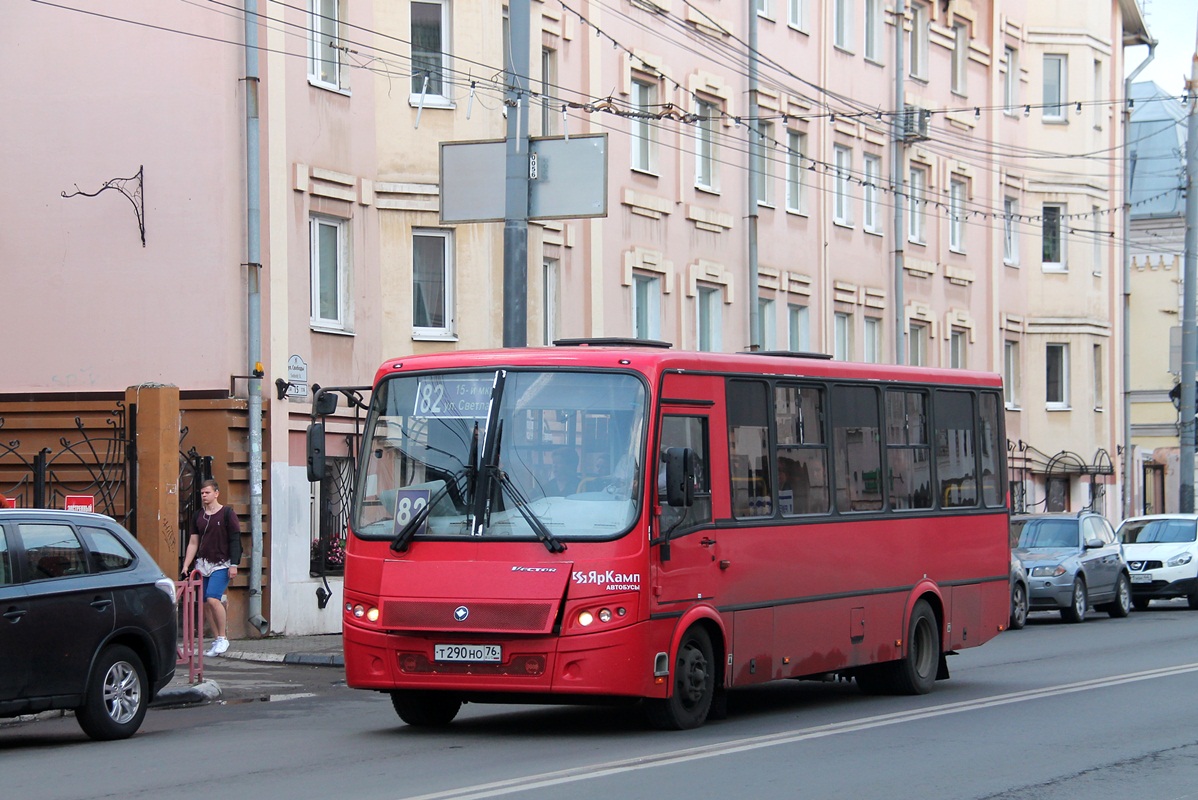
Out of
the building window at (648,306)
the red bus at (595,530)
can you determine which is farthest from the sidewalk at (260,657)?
the building window at (648,306)

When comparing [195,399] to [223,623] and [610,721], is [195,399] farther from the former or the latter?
[610,721]

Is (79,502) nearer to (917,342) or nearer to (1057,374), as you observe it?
(917,342)

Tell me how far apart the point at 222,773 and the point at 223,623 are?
27.3 feet

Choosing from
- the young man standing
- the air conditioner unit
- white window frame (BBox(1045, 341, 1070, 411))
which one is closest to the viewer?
the young man standing

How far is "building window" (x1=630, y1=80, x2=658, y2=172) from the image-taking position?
3069cm

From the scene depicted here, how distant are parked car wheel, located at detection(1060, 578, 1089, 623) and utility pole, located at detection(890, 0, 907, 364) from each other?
465 inches

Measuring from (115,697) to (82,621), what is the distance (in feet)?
2.22

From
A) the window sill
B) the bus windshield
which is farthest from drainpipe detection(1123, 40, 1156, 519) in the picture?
the bus windshield

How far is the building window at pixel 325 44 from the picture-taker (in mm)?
23953

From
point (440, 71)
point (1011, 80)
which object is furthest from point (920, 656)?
point (1011, 80)

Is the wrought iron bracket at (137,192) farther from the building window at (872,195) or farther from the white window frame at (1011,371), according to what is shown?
the white window frame at (1011,371)

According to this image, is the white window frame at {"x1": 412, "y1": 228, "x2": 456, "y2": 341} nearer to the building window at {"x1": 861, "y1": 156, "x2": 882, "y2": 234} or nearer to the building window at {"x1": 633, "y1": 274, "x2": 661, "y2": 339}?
the building window at {"x1": 633, "y1": 274, "x2": 661, "y2": 339}

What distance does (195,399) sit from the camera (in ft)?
74.2

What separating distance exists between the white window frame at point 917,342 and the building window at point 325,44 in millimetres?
19607
